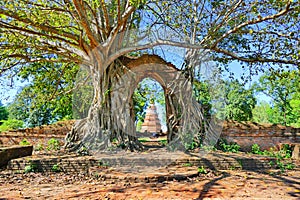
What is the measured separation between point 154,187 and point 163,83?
184 inches

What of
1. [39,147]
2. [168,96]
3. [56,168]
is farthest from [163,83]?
[39,147]

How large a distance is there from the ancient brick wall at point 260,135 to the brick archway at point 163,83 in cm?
226

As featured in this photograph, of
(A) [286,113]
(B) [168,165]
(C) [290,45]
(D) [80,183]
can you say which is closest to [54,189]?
(D) [80,183]

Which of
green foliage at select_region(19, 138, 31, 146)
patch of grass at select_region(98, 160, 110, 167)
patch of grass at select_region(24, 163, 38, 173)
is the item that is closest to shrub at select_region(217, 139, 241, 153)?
patch of grass at select_region(98, 160, 110, 167)

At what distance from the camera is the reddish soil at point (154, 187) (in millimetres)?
3777

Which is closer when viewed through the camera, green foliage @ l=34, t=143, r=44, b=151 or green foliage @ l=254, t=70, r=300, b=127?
green foliage @ l=34, t=143, r=44, b=151

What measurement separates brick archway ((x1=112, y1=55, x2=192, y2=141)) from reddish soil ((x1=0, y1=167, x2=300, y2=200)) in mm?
2801

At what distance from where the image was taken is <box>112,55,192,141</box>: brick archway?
755cm

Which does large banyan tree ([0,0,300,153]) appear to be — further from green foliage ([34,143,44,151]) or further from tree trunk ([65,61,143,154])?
green foliage ([34,143,44,151])

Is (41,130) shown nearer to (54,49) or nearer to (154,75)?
(54,49)

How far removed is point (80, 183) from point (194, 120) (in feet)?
13.7

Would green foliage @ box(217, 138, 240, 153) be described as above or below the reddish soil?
above

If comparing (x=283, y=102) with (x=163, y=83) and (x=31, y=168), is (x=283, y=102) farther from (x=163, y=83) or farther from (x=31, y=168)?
(x=31, y=168)

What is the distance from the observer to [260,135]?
30.6 feet
